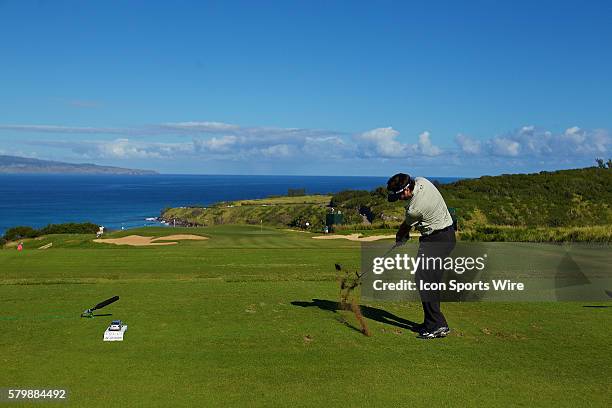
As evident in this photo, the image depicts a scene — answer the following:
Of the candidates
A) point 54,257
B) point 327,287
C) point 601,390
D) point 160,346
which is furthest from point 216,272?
point 601,390

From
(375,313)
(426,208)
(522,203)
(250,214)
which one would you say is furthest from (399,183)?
(250,214)

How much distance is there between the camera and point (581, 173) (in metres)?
65.3

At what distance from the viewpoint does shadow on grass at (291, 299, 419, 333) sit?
8281 mm

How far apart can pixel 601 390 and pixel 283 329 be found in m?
4.01

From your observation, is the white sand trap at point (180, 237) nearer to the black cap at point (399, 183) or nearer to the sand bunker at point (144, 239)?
the sand bunker at point (144, 239)

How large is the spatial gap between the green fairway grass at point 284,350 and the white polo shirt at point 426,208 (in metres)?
1.62

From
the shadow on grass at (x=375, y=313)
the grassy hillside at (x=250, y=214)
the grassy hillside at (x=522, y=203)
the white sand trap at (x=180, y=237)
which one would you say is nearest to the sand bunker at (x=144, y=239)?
the white sand trap at (x=180, y=237)

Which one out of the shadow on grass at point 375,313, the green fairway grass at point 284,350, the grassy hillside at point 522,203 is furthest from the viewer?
the grassy hillside at point 522,203

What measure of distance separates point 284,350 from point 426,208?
9.66 feet

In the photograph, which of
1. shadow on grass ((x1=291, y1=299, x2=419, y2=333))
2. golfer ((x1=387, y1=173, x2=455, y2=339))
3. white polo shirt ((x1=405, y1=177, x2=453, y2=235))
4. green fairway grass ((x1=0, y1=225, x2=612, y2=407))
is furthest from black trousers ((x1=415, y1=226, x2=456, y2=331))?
green fairway grass ((x1=0, y1=225, x2=612, y2=407))

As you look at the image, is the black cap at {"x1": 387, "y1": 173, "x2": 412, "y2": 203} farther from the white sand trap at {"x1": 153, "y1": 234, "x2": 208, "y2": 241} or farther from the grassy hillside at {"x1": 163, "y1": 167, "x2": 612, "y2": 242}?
the grassy hillside at {"x1": 163, "y1": 167, "x2": 612, "y2": 242}

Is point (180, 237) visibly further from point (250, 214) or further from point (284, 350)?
point (250, 214)

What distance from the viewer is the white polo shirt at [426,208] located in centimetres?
791

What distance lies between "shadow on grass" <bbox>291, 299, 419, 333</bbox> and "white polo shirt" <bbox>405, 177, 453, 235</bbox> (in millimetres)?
1475
